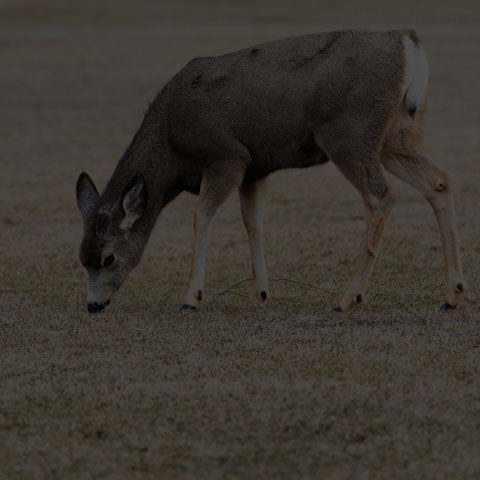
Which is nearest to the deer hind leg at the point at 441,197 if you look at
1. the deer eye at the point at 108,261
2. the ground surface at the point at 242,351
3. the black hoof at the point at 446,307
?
the black hoof at the point at 446,307

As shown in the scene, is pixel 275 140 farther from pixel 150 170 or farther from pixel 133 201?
pixel 133 201

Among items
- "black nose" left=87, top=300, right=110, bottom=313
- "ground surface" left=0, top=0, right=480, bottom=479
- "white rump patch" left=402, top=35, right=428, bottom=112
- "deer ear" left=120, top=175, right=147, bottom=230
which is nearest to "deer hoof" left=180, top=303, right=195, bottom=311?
"ground surface" left=0, top=0, right=480, bottom=479

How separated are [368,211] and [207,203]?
1318mm

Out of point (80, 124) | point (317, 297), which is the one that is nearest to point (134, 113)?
point (80, 124)

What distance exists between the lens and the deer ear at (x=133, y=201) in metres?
8.52

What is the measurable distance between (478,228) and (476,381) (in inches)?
233

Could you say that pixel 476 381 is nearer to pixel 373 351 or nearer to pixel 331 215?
pixel 373 351

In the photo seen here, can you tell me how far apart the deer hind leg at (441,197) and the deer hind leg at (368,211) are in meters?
0.29

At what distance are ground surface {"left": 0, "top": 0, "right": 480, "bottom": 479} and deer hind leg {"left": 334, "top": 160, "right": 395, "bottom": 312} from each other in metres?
0.21

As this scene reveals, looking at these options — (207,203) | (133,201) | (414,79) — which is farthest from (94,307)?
(414,79)

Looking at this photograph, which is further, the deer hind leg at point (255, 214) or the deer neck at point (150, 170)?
the deer hind leg at point (255, 214)

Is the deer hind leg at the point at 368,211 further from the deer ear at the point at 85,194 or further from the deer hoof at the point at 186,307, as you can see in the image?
the deer ear at the point at 85,194

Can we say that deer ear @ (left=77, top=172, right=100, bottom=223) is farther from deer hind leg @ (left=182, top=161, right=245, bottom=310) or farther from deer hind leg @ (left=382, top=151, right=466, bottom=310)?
deer hind leg @ (left=382, top=151, right=466, bottom=310)

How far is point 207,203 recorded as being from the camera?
8.63m
